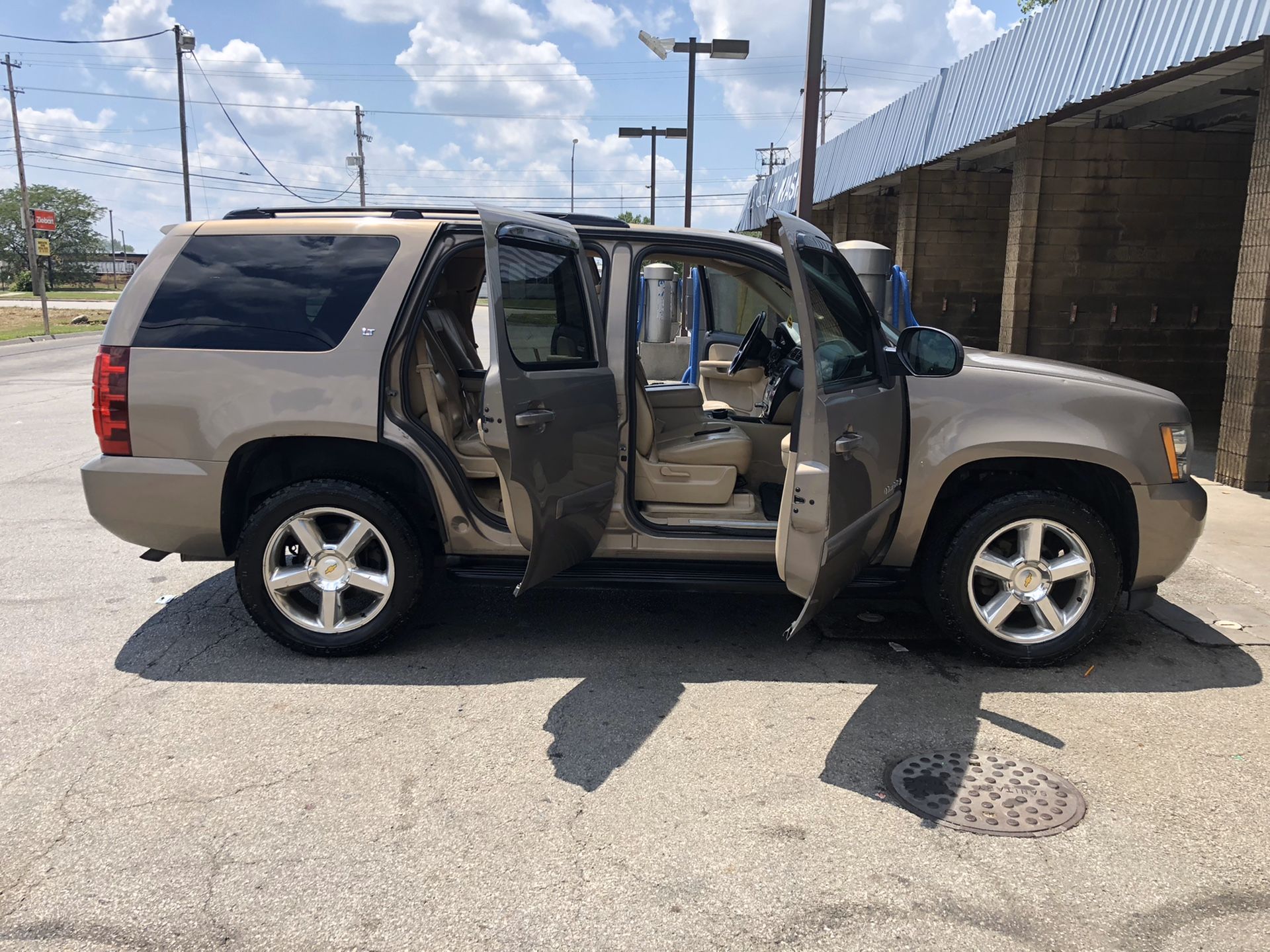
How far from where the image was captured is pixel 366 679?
423cm

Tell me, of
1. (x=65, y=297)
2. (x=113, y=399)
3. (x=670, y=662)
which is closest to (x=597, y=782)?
(x=670, y=662)

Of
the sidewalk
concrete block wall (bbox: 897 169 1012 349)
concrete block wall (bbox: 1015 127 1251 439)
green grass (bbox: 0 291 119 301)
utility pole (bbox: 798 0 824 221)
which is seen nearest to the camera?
the sidewalk

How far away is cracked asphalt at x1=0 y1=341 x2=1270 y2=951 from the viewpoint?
265cm

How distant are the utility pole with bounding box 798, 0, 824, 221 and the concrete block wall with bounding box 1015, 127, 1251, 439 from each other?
132 inches

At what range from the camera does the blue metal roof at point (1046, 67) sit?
25.3 ft

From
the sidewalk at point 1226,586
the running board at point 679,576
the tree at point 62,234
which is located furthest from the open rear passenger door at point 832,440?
the tree at point 62,234

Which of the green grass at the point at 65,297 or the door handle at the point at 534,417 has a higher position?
the door handle at the point at 534,417

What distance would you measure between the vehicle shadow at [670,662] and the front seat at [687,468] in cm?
70

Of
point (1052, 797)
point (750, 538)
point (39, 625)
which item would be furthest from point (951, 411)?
point (39, 625)

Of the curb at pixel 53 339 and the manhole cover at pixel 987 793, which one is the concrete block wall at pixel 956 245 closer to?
the manhole cover at pixel 987 793

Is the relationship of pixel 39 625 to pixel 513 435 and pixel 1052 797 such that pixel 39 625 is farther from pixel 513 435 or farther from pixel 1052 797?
pixel 1052 797

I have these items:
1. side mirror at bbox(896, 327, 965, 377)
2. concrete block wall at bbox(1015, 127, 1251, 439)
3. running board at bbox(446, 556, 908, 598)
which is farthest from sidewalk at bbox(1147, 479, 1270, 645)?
concrete block wall at bbox(1015, 127, 1251, 439)

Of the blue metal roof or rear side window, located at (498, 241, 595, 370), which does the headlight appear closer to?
rear side window, located at (498, 241, 595, 370)

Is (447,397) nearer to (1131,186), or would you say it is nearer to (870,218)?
(1131,186)
